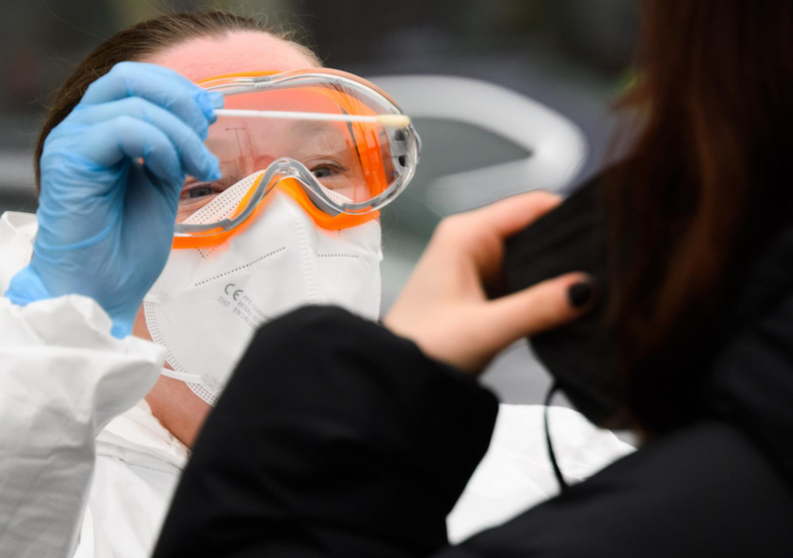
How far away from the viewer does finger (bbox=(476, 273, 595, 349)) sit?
503 millimetres

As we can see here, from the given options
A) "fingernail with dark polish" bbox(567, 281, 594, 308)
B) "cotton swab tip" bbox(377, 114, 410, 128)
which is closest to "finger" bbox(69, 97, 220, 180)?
"cotton swab tip" bbox(377, 114, 410, 128)

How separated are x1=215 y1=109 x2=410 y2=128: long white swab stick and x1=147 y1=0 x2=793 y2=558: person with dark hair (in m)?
0.85

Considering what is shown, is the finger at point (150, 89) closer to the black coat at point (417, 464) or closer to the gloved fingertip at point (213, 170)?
the gloved fingertip at point (213, 170)

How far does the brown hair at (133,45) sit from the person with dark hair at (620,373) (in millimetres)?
1161

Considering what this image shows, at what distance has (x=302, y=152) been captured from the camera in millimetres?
1411

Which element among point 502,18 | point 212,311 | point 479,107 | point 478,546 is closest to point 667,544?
point 478,546

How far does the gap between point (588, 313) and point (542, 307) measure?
0.03m

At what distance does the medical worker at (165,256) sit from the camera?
3.41 ft

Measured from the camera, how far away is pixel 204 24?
1569 mm

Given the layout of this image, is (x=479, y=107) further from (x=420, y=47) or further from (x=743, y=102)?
(x=743, y=102)

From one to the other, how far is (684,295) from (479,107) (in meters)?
4.31

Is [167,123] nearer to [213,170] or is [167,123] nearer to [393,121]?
[213,170]

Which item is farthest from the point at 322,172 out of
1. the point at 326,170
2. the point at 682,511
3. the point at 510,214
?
the point at 682,511

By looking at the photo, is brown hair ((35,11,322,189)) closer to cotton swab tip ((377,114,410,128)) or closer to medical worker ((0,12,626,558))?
medical worker ((0,12,626,558))
